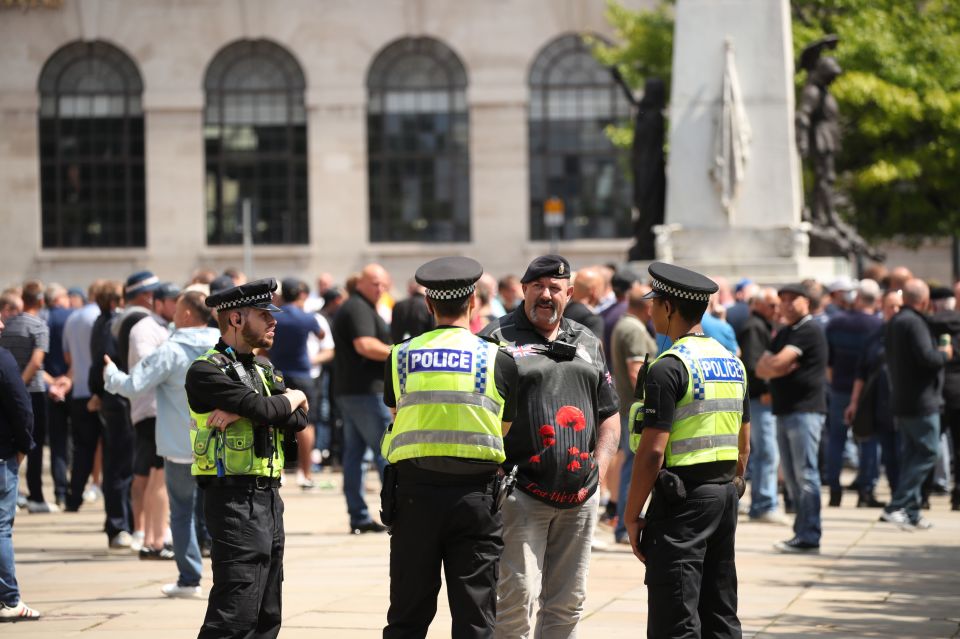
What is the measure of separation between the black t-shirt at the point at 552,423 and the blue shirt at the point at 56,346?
33.6 ft

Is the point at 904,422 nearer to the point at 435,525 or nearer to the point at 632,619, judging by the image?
the point at 632,619

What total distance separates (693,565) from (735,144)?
11433 mm

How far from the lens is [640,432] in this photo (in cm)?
666

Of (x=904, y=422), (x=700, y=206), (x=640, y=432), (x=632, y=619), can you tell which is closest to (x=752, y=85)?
(x=700, y=206)

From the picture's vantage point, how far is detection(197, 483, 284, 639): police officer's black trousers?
6824 millimetres

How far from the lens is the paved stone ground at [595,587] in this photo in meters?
8.93

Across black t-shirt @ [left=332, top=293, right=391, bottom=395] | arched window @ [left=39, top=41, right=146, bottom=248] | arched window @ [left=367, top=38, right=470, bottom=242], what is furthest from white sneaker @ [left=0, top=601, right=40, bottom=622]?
arched window @ [left=39, top=41, right=146, bottom=248]

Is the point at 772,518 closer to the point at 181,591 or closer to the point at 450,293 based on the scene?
the point at 181,591

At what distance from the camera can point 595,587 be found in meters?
10.1

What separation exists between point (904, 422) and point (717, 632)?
7186mm

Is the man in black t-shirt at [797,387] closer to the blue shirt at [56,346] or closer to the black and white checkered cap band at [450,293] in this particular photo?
the black and white checkered cap band at [450,293]

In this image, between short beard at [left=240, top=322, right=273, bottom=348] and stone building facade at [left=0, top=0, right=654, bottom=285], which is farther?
stone building facade at [left=0, top=0, right=654, bottom=285]

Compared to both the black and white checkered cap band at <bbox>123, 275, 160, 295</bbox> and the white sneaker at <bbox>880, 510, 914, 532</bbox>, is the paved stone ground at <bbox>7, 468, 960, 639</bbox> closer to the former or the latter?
the white sneaker at <bbox>880, 510, 914, 532</bbox>

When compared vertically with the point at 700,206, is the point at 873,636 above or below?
below
